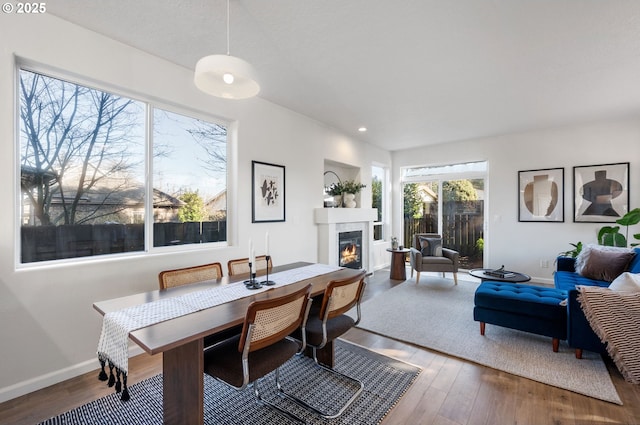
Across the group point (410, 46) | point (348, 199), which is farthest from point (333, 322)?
point (348, 199)

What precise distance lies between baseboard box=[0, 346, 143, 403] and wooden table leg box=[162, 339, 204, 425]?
1.19m

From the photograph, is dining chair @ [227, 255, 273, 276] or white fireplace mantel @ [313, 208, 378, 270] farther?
white fireplace mantel @ [313, 208, 378, 270]

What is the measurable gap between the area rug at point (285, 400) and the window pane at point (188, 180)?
1388 millimetres

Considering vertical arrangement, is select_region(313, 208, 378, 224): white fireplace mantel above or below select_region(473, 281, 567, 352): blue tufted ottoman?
above

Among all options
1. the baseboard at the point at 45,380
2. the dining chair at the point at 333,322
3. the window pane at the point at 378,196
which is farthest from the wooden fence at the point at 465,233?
the baseboard at the point at 45,380

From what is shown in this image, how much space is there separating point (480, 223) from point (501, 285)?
2810 mm

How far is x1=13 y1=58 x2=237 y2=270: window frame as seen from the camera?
6.66 feet

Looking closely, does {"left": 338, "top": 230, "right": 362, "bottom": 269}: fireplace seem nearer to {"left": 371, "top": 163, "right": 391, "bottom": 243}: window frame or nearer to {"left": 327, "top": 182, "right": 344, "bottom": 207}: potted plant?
{"left": 327, "top": 182, "right": 344, "bottom": 207}: potted plant

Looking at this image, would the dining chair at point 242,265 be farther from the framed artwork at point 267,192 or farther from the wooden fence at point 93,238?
the framed artwork at point 267,192

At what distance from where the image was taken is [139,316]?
1.42 meters

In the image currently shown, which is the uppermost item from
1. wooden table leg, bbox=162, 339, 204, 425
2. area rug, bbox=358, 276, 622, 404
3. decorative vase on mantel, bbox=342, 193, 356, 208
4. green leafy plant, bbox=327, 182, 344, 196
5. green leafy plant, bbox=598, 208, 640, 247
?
green leafy plant, bbox=327, 182, 344, 196

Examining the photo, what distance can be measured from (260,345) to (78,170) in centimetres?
217

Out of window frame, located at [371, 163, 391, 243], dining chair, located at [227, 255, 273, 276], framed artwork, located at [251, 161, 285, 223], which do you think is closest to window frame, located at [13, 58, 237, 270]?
framed artwork, located at [251, 161, 285, 223]

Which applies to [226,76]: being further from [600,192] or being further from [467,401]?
[600,192]
